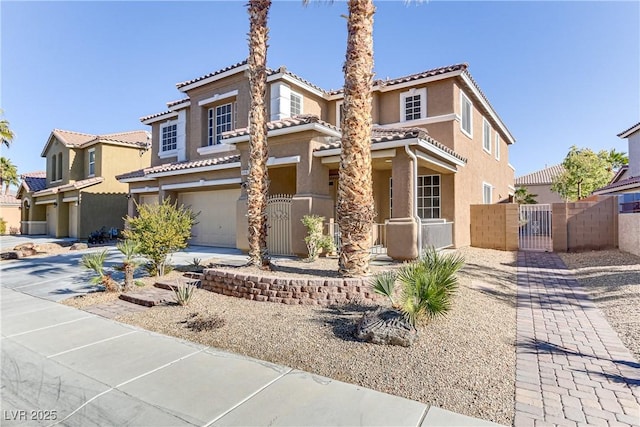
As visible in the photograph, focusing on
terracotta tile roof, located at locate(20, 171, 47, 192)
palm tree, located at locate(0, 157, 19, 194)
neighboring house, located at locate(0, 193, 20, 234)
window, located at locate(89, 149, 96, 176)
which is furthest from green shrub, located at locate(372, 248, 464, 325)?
palm tree, located at locate(0, 157, 19, 194)

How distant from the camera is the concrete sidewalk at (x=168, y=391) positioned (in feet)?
12.6

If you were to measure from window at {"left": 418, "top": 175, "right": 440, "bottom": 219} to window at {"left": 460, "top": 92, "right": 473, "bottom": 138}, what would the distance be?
2.98m

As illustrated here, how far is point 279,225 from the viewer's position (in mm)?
13828

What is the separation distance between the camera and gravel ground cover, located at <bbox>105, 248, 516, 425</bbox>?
425 cm

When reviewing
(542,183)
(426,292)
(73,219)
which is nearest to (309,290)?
(426,292)

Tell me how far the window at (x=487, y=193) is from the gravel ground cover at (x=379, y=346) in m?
12.9

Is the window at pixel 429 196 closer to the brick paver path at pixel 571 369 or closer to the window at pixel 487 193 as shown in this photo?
the window at pixel 487 193

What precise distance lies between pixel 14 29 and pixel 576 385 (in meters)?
17.6

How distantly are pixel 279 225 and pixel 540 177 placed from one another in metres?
42.9

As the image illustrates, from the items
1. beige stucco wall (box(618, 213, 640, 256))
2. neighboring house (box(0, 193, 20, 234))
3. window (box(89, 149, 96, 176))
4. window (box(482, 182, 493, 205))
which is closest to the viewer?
beige stucco wall (box(618, 213, 640, 256))

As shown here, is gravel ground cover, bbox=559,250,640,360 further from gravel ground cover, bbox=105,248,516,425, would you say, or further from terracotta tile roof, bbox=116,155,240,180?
terracotta tile roof, bbox=116,155,240,180

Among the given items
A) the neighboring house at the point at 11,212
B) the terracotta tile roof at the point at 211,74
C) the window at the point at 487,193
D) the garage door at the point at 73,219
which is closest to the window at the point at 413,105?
the window at the point at 487,193

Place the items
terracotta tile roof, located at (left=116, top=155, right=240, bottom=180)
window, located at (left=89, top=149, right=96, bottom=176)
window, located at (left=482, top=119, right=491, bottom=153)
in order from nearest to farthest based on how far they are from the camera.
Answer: terracotta tile roof, located at (left=116, top=155, right=240, bottom=180) → window, located at (left=482, top=119, right=491, bottom=153) → window, located at (left=89, top=149, right=96, bottom=176)

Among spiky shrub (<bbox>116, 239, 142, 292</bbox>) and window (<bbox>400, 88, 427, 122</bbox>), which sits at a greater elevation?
window (<bbox>400, 88, 427, 122</bbox>)
